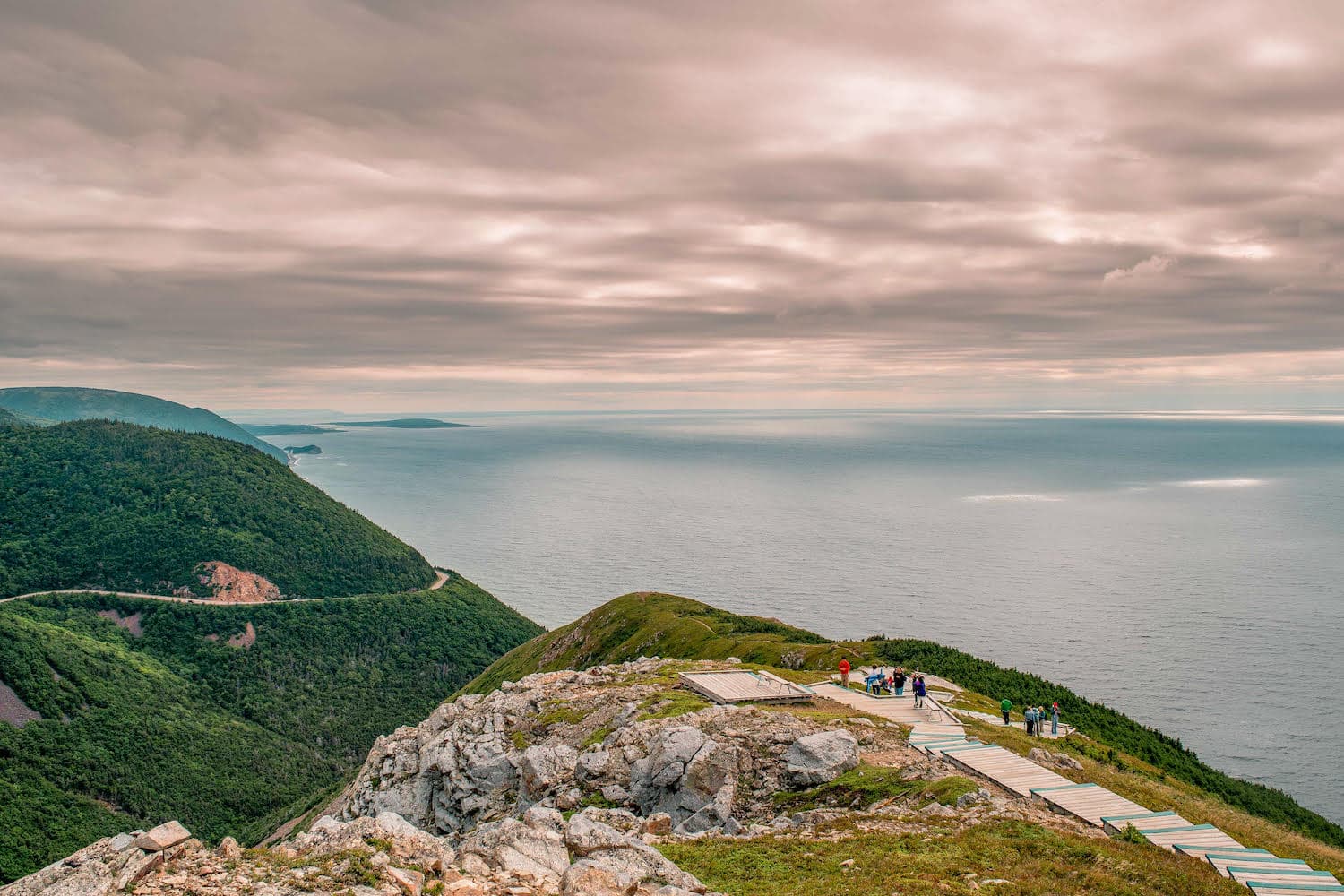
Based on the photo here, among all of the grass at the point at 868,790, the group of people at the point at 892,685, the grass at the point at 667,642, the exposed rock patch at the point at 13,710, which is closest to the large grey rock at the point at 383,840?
the grass at the point at 868,790

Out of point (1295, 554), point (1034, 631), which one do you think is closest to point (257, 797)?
point (1034, 631)

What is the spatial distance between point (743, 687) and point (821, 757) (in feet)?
39.5

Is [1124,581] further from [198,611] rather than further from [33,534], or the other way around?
[33,534]

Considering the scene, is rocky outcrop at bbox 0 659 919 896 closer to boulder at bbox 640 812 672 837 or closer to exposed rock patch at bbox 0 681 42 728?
boulder at bbox 640 812 672 837

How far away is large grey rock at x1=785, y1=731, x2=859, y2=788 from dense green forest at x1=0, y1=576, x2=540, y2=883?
86611 millimetres

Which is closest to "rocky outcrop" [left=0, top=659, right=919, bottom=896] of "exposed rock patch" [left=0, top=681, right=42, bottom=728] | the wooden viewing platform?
the wooden viewing platform

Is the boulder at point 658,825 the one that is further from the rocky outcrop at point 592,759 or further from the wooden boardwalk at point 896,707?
the wooden boardwalk at point 896,707

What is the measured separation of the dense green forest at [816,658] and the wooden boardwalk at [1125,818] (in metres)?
21.8

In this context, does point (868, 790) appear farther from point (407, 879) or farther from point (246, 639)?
point (246, 639)

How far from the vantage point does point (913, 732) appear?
34469mm

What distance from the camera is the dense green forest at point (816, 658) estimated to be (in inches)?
2127

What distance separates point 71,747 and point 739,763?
118 m

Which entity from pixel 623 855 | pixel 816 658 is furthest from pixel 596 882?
pixel 816 658

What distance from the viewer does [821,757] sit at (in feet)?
100
